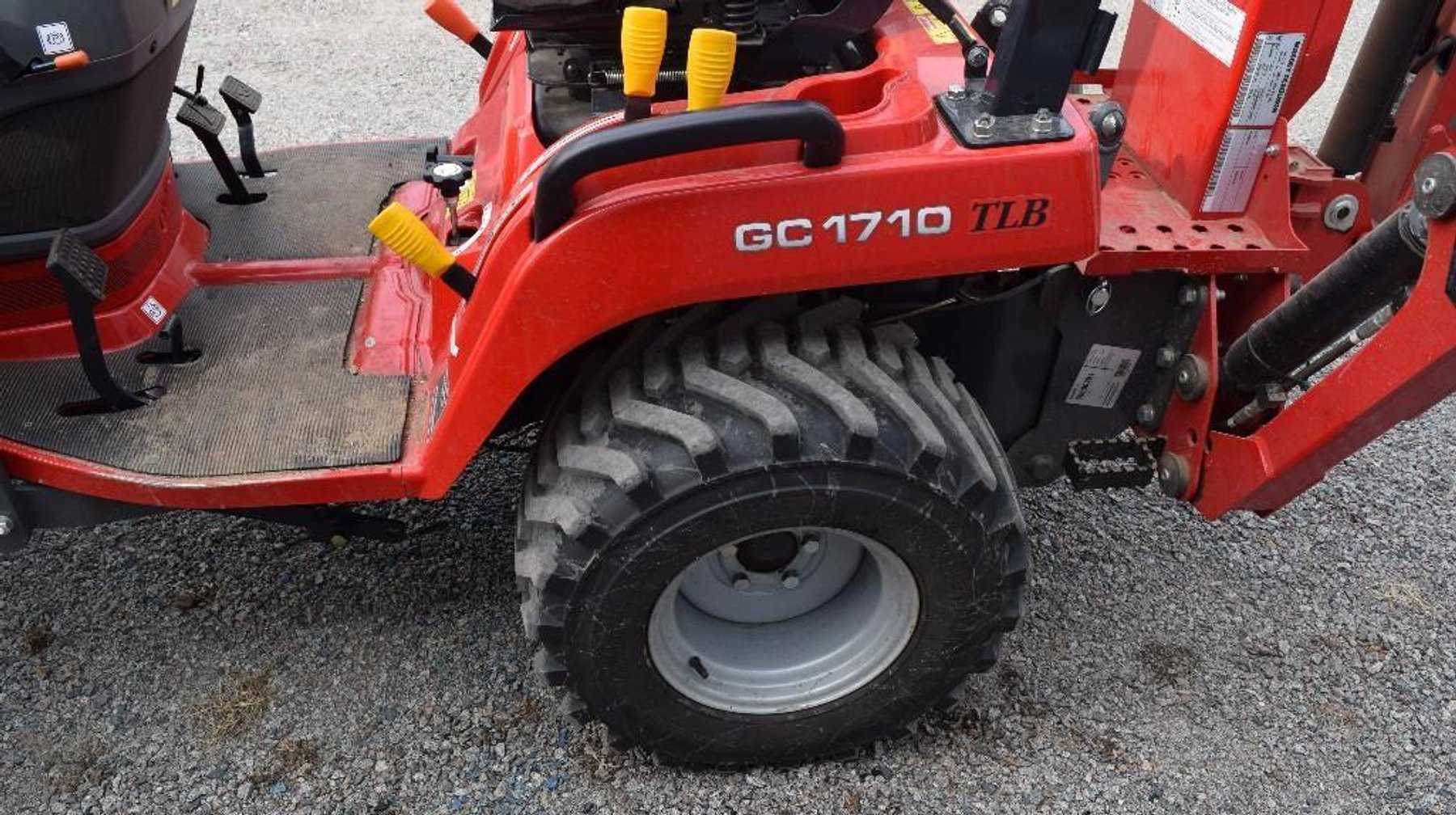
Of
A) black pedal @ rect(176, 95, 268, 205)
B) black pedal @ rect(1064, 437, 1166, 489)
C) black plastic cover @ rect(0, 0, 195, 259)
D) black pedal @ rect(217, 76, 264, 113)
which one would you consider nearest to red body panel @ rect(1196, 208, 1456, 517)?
black pedal @ rect(1064, 437, 1166, 489)

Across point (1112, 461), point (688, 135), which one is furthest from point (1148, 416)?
point (688, 135)

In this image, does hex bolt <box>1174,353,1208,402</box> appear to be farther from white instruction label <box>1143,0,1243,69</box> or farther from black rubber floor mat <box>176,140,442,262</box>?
black rubber floor mat <box>176,140,442,262</box>

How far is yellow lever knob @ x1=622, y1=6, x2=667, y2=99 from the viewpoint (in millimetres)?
1586

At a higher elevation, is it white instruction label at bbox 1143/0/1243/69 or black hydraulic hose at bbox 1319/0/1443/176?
white instruction label at bbox 1143/0/1243/69

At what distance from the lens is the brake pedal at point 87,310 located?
2016 millimetres

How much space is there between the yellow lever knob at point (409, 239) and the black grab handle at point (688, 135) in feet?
0.77

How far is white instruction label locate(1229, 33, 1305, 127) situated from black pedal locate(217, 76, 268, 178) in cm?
228

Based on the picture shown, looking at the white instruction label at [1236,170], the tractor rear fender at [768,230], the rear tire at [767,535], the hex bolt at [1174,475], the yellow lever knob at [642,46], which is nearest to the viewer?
the yellow lever knob at [642,46]

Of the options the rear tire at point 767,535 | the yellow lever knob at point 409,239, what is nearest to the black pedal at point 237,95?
the yellow lever knob at point 409,239

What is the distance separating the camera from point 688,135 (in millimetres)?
1631

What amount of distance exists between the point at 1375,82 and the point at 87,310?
2.54 m

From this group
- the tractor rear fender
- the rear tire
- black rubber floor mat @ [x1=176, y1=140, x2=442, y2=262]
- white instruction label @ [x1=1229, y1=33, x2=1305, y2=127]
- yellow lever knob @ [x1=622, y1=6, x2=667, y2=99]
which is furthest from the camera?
black rubber floor mat @ [x1=176, y1=140, x2=442, y2=262]

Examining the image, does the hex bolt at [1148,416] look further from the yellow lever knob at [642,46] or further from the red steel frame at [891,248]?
the yellow lever knob at [642,46]

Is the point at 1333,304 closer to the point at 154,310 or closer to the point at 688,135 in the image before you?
the point at 688,135
